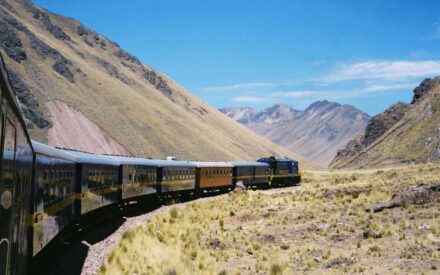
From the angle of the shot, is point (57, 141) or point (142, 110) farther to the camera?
point (142, 110)

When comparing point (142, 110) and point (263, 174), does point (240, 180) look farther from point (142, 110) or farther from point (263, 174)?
point (142, 110)

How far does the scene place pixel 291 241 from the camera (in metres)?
24.2

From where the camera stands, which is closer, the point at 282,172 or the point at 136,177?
the point at 136,177

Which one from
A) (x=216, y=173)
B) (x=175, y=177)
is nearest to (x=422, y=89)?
(x=216, y=173)

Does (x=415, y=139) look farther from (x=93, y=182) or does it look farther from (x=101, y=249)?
(x=101, y=249)

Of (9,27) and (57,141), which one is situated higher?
(9,27)

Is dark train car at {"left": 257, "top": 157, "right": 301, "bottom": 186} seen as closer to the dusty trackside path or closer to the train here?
the train

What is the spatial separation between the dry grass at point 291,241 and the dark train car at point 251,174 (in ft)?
68.7

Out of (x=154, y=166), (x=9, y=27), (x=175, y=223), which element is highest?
(x=9, y=27)

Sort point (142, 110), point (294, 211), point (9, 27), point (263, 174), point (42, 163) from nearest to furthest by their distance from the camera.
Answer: point (42, 163)
point (294, 211)
point (263, 174)
point (9, 27)
point (142, 110)

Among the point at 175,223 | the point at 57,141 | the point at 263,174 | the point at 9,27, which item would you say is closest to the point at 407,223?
the point at 175,223

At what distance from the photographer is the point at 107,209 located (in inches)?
1141

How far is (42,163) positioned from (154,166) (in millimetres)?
23889

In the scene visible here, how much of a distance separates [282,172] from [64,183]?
4961cm
